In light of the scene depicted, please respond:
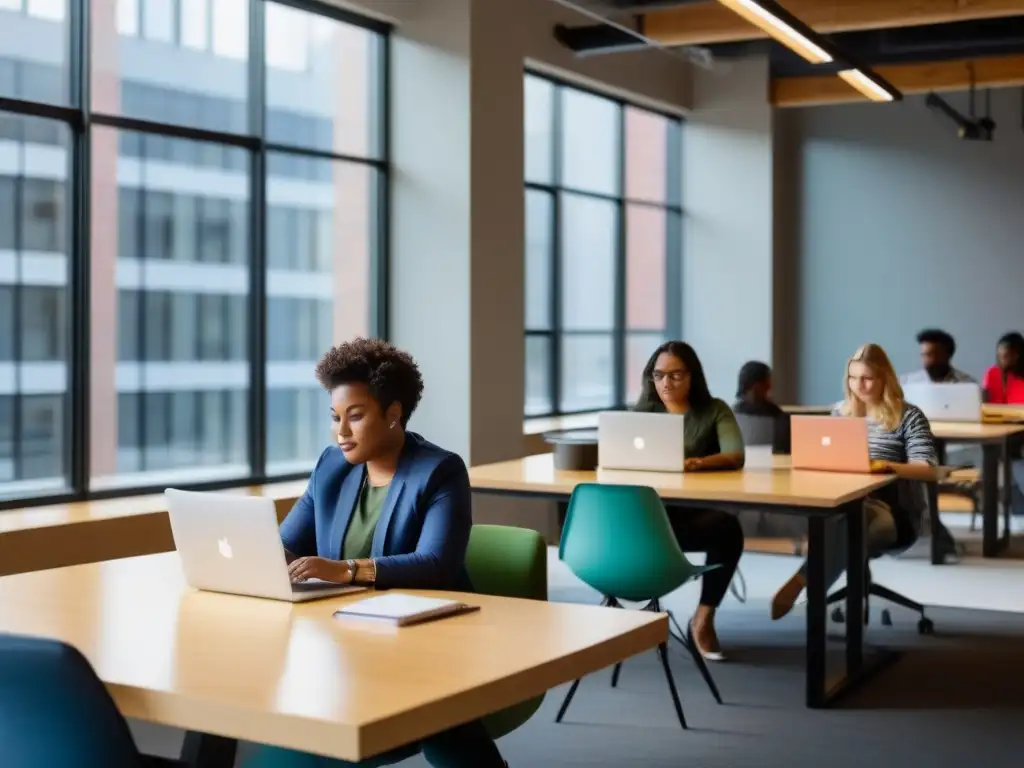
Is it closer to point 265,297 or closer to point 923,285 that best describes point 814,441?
point 265,297

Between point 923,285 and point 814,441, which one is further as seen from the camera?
point 923,285

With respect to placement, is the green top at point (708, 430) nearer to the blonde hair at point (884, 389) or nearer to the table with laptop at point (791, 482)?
the table with laptop at point (791, 482)

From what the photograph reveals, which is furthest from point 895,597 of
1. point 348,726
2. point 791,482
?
point 348,726

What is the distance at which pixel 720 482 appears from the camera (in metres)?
4.79

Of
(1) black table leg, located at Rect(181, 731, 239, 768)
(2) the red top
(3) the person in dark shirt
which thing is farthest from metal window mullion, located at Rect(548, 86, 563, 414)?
(1) black table leg, located at Rect(181, 731, 239, 768)

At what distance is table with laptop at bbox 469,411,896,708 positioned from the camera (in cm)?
452

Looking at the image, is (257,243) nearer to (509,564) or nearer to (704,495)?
(704,495)

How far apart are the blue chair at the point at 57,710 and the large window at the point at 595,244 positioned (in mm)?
6993

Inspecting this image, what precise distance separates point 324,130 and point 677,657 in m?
3.57

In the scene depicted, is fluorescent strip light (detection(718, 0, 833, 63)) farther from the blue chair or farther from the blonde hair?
the blue chair

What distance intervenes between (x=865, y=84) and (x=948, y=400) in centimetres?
201

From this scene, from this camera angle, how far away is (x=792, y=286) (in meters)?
11.5

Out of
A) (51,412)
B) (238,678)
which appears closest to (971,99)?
(51,412)

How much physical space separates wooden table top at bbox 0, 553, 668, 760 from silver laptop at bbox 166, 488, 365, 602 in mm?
34
